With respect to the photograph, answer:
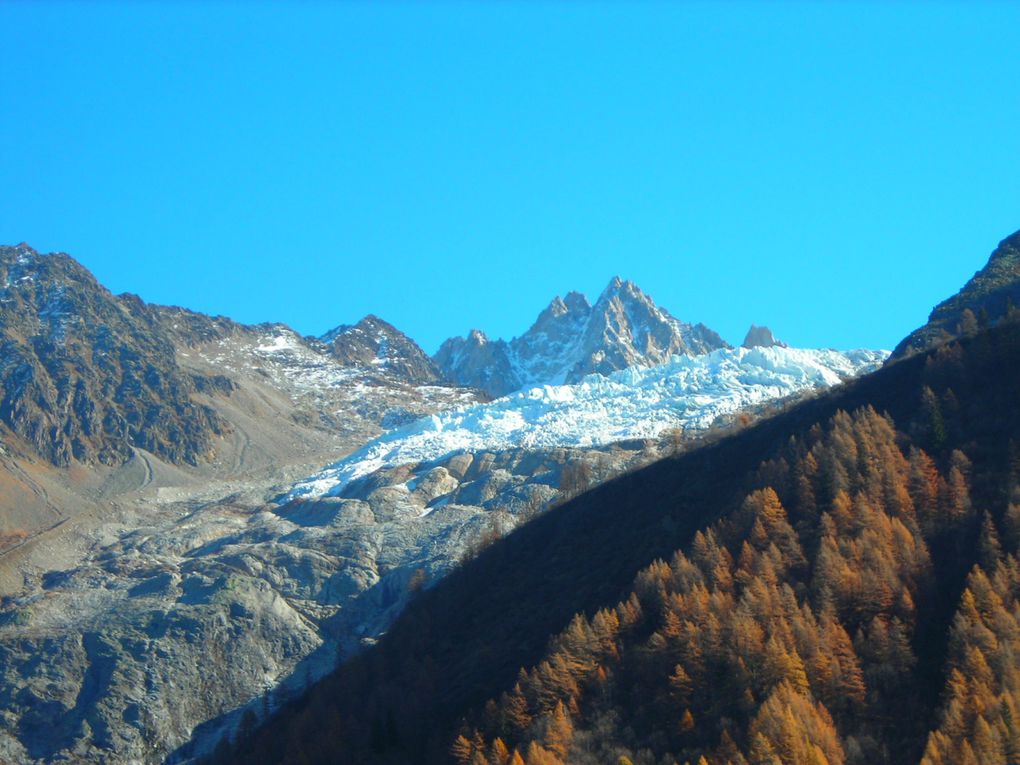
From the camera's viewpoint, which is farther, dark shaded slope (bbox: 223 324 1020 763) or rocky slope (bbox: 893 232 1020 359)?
rocky slope (bbox: 893 232 1020 359)

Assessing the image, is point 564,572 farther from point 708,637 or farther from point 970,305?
point 970,305

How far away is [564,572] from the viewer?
11725 centimetres

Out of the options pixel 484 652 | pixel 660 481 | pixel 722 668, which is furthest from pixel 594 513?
pixel 722 668

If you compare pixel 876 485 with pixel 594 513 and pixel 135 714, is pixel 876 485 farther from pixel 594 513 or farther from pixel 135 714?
pixel 135 714

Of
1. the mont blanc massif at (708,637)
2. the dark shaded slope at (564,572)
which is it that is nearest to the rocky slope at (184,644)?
the mont blanc massif at (708,637)

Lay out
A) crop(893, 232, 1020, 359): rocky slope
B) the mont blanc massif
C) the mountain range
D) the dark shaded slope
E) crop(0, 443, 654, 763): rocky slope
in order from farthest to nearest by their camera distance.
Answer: crop(893, 232, 1020, 359): rocky slope < crop(0, 443, 654, 763): rocky slope < the dark shaded slope < the mont blanc massif < the mountain range

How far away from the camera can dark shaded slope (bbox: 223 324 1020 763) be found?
94062 mm

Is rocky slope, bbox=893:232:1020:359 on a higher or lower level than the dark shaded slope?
higher

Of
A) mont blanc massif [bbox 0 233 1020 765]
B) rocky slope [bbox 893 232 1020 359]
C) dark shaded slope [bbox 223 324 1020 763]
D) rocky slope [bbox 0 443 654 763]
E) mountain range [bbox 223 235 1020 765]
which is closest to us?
mountain range [bbox 223 235 1020 765]

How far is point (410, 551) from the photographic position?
649 feet

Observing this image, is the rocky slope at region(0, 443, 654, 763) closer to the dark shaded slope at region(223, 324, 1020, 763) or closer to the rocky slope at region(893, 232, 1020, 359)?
the dark shaded slope at region(223, 324, 1020, 763)

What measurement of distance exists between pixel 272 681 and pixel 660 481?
6429 cm

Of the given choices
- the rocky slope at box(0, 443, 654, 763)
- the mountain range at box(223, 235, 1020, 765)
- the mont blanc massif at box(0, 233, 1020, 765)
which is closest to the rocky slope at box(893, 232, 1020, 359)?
the mont blanc massif at box(0, 233, 1020, 765)

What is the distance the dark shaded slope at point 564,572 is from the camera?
309ft
